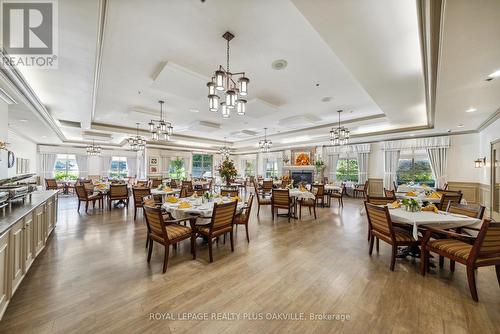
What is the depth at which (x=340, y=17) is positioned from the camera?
1.93 m

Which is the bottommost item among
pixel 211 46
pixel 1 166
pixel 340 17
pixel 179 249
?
pixel 179 249

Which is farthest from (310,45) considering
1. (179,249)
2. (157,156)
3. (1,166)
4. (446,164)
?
(157,156)

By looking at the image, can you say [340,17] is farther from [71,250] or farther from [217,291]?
[71,250]

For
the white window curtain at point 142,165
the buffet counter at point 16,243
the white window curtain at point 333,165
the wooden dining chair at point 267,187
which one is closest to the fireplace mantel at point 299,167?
the white window curtain at point 333,165

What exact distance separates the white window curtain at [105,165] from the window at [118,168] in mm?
214

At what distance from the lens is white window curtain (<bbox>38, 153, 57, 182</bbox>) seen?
1081 cm

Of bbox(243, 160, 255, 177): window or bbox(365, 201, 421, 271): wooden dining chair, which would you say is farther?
bbox(243, 160, 255, 177): window

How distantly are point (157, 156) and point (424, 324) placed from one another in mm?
13460

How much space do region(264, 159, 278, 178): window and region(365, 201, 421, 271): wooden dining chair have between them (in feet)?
34.5

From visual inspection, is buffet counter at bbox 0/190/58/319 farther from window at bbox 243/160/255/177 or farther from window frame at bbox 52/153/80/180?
window at bbox 243/160/255/177

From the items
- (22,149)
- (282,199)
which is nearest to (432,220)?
(282,199)

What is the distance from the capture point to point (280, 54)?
2951 mm

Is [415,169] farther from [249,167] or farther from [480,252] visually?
[249,167]

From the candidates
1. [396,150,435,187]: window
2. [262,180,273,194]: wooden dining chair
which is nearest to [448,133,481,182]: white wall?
[396,150,435,187]: window
